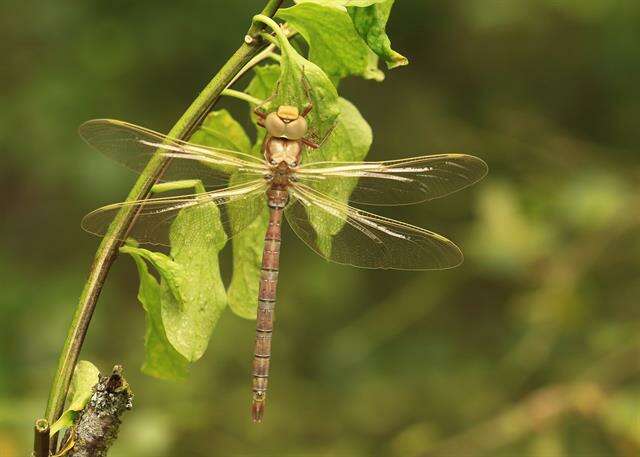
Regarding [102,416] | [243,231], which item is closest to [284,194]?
[243,231]

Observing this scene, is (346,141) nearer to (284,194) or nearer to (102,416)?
(284,194)

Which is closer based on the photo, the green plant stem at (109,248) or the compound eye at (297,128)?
the green plant stem at (109,248)

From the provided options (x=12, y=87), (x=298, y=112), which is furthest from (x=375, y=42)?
(x=12, y=87)

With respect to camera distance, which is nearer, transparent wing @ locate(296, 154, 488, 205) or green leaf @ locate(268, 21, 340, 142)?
green leaf @ locate(268, 21, 340, 142)

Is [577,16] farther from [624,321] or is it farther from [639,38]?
[624,321]

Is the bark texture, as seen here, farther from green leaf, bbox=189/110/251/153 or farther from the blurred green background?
the blurred green background

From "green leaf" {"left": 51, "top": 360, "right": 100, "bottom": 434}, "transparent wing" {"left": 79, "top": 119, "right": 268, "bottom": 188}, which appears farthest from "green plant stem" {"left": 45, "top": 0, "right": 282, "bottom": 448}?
"transparent wing" {"left": 79, "top": 119, "right": 268, "bottom": 188}

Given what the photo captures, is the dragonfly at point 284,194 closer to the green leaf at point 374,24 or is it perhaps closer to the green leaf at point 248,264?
the green leaf at point 248,264

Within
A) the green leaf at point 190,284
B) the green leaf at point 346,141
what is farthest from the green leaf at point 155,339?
the green leaf at point 346,141
